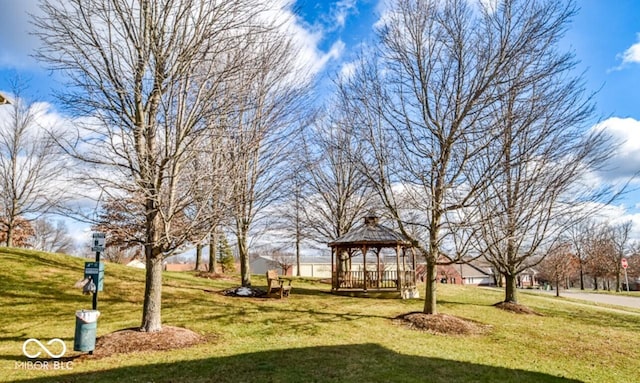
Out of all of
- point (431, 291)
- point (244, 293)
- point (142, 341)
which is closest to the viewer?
point (142, 341)

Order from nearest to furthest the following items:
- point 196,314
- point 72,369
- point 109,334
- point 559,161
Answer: point 72,369, point 109,334, point 196,314, point 559,161

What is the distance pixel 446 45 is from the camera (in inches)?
420

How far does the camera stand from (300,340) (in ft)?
27.1

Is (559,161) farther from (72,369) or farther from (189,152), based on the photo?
(72,369)

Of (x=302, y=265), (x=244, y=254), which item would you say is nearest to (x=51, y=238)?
(x=302, y=265)

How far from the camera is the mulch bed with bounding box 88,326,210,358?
6.92 meters

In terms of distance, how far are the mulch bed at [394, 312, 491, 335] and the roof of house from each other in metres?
5.54

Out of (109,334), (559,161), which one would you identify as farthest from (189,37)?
(559,161)

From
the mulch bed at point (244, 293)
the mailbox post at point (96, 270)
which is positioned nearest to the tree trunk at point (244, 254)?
the mulch bed at point (244, 293)

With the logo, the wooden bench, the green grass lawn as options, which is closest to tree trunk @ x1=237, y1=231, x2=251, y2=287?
the wooden bench

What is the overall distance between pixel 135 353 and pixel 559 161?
12.5 metres

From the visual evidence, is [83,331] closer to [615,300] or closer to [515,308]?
[515,308]

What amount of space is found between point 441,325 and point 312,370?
192 inches

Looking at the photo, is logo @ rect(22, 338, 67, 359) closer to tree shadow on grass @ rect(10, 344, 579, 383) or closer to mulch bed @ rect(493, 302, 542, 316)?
Result: tree shadow on grass @ rect(10, 344, 579, 383)
